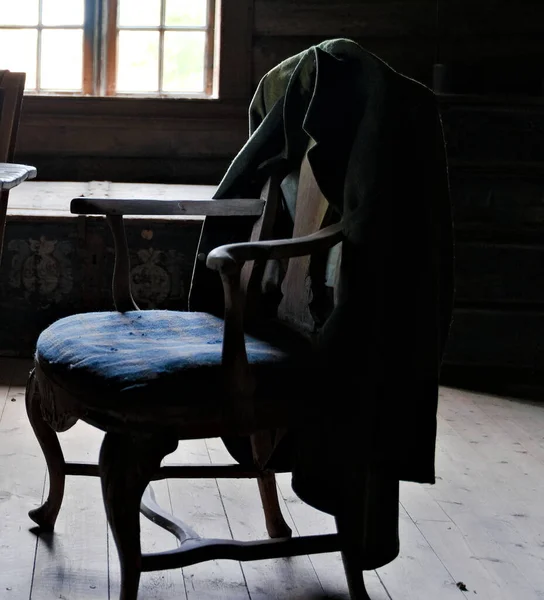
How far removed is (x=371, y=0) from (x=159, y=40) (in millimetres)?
914

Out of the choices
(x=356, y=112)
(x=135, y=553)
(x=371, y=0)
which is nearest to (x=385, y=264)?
(x=356, y=112)

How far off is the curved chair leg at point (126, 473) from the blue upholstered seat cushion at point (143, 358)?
8cm

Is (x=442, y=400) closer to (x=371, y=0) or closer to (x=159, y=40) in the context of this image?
(x=371, y=0)

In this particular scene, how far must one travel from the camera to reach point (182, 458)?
2537 millimetres

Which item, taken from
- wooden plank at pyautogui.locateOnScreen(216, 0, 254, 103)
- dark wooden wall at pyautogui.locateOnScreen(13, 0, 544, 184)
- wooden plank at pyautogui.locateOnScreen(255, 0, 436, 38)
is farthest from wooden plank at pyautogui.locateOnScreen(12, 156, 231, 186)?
wooden plank at pyautogui.locateOnScreen(255, 0, 436, 38)

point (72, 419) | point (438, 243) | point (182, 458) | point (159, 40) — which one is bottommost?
point (182, 458)

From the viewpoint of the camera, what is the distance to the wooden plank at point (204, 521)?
5.72ft

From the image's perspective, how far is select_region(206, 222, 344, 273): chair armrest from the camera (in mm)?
1398

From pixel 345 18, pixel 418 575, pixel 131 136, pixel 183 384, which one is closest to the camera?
pixel 183 384

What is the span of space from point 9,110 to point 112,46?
1821mm

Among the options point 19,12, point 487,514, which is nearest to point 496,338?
point 487,514

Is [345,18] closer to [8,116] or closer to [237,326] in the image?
[8,116]

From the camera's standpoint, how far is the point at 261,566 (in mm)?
1855

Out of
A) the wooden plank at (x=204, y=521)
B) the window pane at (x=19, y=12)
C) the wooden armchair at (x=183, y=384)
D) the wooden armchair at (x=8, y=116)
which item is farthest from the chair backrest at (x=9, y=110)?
the window pane at (x=19, y=12)
